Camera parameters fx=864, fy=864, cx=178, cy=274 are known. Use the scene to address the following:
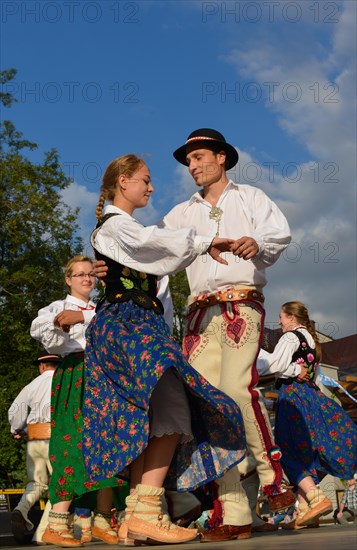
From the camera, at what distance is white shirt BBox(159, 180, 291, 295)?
4449mm

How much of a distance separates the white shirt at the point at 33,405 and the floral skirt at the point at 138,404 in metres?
3.75

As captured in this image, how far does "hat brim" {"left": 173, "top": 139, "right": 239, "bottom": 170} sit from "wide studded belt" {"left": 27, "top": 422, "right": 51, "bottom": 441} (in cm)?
363

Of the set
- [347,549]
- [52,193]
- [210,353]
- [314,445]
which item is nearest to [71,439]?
[210,353]

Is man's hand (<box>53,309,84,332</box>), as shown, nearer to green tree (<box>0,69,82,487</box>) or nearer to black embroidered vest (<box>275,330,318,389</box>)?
black embroidered vest (<box>275,330,318,389</box>)

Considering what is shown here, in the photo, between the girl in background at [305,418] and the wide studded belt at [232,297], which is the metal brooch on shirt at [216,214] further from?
the girl in background at [305,418]

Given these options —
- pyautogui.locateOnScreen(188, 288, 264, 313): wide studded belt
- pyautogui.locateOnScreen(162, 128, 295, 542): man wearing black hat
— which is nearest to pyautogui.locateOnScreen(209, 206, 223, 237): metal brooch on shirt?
pyautogui.locateOnScreen(162, 128, 295, 542): man wearing black hat

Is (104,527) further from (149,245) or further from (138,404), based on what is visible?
(149,245)

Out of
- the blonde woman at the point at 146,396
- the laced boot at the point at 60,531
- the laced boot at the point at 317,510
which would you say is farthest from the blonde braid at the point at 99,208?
the laced boot at the point at 317,510

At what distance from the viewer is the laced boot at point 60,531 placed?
4.96 m

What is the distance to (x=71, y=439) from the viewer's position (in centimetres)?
520

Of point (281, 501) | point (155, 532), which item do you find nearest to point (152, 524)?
point (155, 532)

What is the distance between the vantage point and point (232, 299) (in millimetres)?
4523

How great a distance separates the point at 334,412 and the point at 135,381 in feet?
11.1

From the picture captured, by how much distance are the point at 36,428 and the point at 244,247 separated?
14.3 feet
